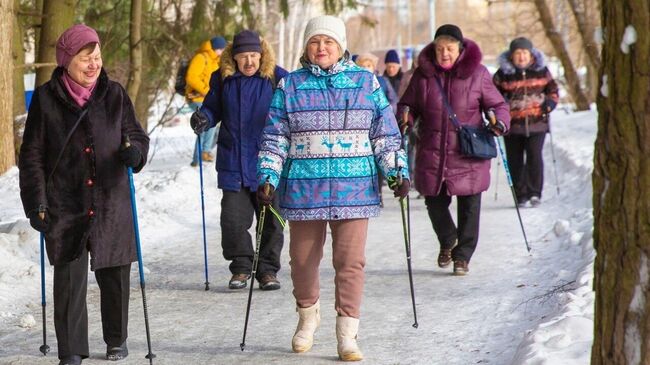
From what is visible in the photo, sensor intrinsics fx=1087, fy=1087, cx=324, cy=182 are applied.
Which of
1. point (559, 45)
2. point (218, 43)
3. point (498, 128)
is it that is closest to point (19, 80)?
point (218, 43)

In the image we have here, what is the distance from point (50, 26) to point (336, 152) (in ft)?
33.0

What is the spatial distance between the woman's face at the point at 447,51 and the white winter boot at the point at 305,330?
287cm

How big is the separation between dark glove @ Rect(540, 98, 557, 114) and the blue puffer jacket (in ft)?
17.4

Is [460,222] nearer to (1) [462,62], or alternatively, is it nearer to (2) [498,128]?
(2) [498,128]

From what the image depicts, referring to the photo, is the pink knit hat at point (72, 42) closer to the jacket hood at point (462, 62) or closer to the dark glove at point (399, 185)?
the dark glove at point (399, 185)

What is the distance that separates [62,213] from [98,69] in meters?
0.75

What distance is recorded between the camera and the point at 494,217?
11.7 m

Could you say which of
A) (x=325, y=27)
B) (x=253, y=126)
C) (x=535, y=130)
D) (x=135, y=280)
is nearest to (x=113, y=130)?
(x=325, y=27)

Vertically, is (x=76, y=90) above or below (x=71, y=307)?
above

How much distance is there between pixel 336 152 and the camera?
571 cm

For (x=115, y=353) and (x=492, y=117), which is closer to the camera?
(x=115, y=353)

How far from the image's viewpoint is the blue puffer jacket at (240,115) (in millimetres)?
7711

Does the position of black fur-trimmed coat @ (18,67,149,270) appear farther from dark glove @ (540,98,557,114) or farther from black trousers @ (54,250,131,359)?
dark glove @ (540,98,557,114)

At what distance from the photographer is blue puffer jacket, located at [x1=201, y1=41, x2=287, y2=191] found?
25.3 ft
